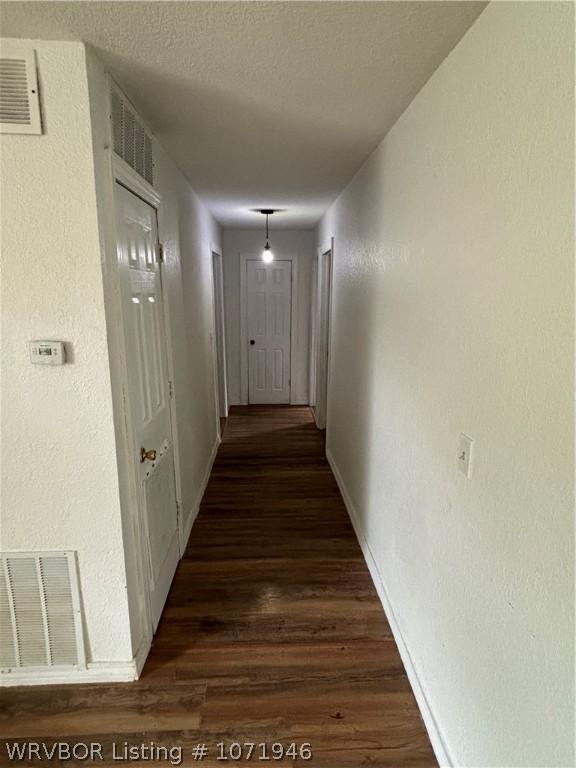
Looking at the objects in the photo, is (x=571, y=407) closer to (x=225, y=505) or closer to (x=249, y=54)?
(x=249, y=54)

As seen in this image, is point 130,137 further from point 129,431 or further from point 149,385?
point 129,431

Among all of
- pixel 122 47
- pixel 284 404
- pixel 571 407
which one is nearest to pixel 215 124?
pixel 122 47

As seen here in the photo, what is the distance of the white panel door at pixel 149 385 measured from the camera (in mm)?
1681

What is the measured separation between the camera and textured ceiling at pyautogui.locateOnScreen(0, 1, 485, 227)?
43.1 inches

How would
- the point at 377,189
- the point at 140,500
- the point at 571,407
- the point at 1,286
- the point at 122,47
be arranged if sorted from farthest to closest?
the point at 377,189 → the point at 140,500 → the point at 1,286 → the point at 122,47 → the point at 571,407

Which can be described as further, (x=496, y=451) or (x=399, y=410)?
(x=399, y=410)

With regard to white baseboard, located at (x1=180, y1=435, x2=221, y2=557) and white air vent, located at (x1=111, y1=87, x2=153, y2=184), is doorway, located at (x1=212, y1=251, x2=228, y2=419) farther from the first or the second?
white air vent, located at (x1=111, y1=87, x2=153, y2=184)

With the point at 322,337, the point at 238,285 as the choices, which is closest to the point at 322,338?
the point at 322,337

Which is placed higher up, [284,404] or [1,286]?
[1,286]

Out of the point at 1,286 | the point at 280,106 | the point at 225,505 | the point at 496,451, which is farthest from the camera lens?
the point at 225,505

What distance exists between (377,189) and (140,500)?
193cm

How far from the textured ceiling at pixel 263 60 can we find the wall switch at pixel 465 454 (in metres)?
1.15

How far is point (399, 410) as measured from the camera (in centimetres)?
185

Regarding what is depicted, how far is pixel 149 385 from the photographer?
195 cm
